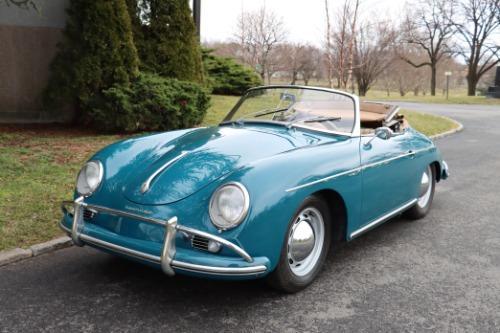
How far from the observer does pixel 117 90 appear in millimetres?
8180

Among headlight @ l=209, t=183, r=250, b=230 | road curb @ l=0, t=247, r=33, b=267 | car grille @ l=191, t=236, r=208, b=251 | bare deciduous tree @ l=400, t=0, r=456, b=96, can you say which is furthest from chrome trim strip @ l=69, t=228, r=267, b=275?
bare deciduous tree @ l=400, t=0, r=456, b=96

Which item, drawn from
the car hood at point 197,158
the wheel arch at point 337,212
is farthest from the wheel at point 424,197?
the car hood at point 197,158

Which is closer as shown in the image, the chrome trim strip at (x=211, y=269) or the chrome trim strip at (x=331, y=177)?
the chrome trim strip at (x=211, y=269)

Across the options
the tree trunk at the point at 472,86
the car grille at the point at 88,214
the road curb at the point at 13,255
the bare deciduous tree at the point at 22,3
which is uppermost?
the tree trunk at the point at 472,86

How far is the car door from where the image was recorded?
372cm

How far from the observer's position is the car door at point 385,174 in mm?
3725

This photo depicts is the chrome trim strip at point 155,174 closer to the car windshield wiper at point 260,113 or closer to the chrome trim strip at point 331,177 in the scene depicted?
the chrome trim strip at point 331,177

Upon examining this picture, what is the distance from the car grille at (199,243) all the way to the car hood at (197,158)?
0.88ft

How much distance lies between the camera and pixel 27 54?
9211 mm

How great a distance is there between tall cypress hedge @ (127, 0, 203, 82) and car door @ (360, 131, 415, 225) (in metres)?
6.09

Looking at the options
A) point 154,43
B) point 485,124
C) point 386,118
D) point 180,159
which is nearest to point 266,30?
point 485,124

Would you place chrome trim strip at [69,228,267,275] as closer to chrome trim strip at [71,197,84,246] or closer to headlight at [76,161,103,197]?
chrome trim strip at [71,197,84,246]

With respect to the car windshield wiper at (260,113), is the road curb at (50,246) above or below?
below

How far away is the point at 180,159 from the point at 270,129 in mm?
1001
